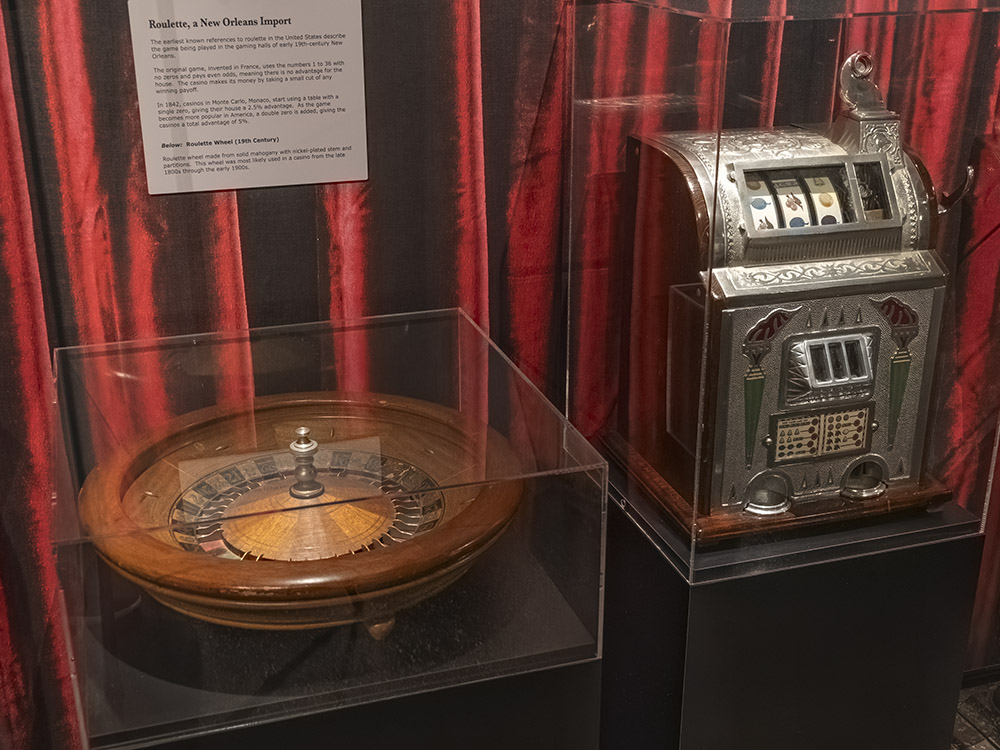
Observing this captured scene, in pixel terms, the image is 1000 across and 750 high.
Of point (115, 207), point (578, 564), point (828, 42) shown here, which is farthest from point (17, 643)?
point (828, 42)

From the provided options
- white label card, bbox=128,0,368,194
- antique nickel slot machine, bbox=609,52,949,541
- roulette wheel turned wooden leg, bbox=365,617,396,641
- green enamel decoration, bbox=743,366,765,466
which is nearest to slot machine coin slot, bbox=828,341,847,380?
antique nickel slot machine, bbox=609,52,949,541

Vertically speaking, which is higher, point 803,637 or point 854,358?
point 854,358

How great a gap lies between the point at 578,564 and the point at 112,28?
1129 millimetres

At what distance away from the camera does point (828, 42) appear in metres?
1.57

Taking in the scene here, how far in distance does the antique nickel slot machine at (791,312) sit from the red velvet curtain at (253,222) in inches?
6.2

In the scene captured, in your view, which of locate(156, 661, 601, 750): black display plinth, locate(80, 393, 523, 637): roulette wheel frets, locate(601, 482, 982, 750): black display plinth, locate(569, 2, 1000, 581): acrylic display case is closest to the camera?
locate(80, 393, 523, 637): roulette wheel frets

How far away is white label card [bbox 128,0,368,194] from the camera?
1.79 m

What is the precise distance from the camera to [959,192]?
1.73 metres

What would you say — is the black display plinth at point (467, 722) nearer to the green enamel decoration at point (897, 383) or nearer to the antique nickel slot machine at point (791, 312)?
the antique nickel slot machine at point (791, 312)

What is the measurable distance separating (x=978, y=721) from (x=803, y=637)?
956mm

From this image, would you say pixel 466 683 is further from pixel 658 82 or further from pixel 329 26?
pixel 329 26

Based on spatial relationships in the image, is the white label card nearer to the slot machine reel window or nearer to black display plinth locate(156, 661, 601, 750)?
the slot machine reel window

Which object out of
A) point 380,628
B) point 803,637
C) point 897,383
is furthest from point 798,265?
point 380,628

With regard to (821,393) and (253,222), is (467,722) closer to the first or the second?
(821,393)
